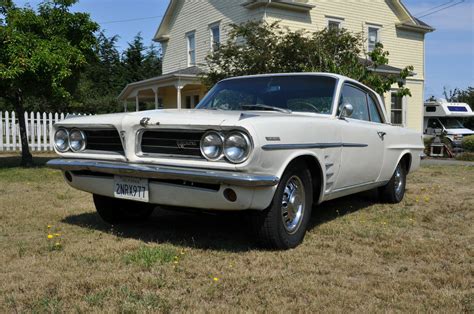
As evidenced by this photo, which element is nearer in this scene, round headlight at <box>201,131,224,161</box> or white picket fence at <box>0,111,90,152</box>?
round headlight at <box>201,131,224,161</box>

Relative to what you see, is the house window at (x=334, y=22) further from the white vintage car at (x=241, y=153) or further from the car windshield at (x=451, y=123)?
the white vintage car at (x=241, y=153)

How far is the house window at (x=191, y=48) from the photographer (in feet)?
73.4

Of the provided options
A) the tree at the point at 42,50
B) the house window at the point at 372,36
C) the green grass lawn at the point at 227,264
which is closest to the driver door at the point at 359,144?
the green grass lawn at the point at 227,264

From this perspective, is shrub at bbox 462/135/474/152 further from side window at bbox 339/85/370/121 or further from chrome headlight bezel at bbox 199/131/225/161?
chrome headlight bezel at bbox 199/131/225/161

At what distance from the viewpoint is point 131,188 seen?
4.24 metres

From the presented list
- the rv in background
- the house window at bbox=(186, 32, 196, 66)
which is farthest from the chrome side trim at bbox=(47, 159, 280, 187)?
the rv in background

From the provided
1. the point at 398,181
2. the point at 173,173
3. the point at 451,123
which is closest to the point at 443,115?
the point at 451,123

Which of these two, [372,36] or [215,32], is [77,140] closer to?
[215,32]

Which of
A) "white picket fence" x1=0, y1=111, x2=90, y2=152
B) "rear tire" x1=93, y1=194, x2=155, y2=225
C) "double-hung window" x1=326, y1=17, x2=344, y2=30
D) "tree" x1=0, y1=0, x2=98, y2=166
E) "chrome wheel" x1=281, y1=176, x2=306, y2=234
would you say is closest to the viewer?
"chrome wheel" x1=281, y1=176, x2=306, y2=234

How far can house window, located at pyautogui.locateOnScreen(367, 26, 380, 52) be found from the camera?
21.9 m

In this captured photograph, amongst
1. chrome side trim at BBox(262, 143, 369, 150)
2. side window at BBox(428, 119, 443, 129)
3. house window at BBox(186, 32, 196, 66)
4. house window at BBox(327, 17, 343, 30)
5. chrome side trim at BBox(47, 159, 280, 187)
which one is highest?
house window at BBox(327, 17, 343, 30)

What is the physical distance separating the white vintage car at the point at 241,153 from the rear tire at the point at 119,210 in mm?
10

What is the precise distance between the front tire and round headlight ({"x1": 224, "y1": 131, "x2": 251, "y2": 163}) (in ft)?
1.67

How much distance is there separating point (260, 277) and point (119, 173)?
1.50 meters
